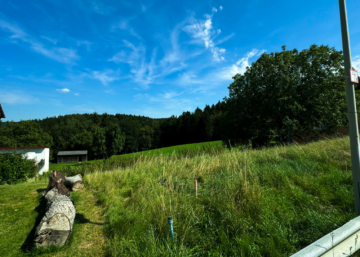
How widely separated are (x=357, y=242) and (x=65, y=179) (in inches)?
376

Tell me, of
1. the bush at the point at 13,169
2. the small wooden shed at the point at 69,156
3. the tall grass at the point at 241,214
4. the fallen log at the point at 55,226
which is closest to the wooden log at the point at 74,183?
the tall grass at the point at 241,214

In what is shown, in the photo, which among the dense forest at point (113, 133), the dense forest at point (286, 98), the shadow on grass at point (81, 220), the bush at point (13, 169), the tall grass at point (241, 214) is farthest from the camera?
the dense forest at point (113, 133)

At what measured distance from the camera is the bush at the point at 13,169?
10.4m

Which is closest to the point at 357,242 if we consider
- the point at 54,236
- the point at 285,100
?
the point at 54,236

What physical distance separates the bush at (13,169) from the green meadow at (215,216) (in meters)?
5.74

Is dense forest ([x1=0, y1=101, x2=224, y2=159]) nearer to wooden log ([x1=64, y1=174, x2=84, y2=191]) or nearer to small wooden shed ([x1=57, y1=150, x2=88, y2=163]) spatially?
small wooden shed ([x1=57, y1=150, x2=88, y2=163])

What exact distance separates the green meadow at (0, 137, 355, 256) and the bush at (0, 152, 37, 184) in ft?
18.8

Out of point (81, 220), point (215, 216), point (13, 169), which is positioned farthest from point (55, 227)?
point (13, 169)

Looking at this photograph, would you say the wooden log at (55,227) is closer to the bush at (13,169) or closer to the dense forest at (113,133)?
the bush at (13,169)

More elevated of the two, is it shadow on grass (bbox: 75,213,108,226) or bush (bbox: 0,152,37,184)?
bush (bbox: 0,152,37,184)

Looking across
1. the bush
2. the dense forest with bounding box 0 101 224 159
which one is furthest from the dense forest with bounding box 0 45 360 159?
the dense forest with bounding box 0 101 224 159

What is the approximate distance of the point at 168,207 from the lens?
397 cm

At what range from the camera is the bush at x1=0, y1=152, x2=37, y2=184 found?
10.4 m

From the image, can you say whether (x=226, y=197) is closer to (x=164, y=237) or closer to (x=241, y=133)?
(x=164, y=237)
